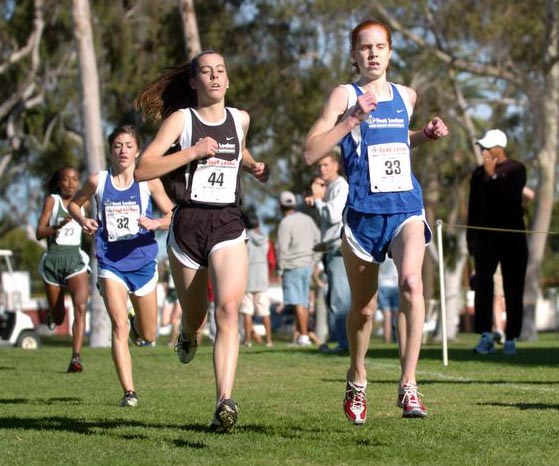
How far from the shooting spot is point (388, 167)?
7.52 meters

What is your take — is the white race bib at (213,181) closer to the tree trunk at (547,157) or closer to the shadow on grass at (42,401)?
the shadow on grass at (42,401)

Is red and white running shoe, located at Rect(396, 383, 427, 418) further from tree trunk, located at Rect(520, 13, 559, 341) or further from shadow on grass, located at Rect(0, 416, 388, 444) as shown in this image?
tree trunk, located at Rect(520, 13, 559, 341)

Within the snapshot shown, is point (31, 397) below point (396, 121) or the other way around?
below

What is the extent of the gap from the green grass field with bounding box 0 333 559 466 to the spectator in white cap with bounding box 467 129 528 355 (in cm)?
85

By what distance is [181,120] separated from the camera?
759cm

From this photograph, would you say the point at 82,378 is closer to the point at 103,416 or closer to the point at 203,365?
the point at 203,365

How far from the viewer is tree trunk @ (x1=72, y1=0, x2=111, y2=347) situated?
79.8 ft

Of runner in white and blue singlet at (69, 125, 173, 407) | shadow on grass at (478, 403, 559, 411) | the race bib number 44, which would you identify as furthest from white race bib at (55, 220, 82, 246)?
the race bib number 44

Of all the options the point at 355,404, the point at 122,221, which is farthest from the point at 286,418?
the point at 122,221

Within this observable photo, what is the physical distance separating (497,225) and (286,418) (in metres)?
6.58

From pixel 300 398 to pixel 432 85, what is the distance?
87.3 ft

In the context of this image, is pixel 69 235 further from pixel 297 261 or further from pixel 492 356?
pixel 297 261

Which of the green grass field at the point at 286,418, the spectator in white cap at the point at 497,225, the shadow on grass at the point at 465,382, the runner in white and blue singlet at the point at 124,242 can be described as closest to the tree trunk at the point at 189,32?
the spectator in white cap at the point at 497,225

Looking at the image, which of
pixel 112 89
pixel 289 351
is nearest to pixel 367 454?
pixel 289 351
